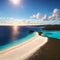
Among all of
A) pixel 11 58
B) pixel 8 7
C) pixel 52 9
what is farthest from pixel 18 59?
pixel 52 9

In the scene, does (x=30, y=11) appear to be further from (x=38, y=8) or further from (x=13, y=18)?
(x=13, y=18)

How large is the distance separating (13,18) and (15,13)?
947 mm

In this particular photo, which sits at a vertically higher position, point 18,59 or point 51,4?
point 51,4

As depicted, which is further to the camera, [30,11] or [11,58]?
[30,11]

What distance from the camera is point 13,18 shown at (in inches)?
711

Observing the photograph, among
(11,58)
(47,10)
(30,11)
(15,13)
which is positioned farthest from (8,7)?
(11,58)

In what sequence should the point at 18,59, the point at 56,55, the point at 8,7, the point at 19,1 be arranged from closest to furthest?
the point at 18,59 < the point at 56,55 < the point at 19,1 < the point at 8,7

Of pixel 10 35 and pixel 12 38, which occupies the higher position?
pixel 12 38

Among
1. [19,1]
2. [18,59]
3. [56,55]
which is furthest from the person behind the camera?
[19,1]

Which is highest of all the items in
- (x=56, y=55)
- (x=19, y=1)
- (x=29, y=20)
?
(x=19, y=1)

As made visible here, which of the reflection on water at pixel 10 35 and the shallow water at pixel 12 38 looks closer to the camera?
the shallow water at pixel 12 38

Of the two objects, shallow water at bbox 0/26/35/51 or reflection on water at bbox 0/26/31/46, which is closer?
shallow water at bbox 0/26/35/51

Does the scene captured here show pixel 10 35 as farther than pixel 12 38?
Yes

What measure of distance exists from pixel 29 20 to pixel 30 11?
1838 mm
